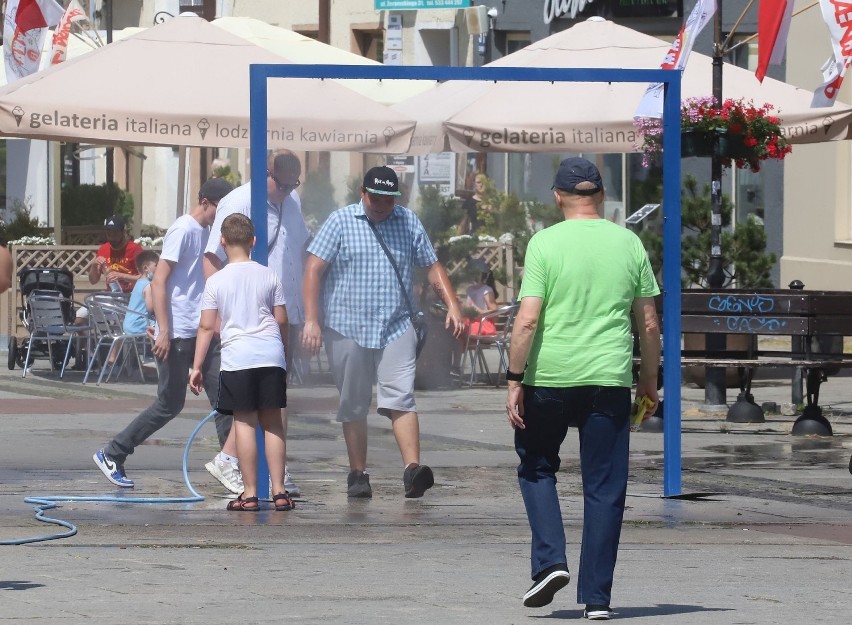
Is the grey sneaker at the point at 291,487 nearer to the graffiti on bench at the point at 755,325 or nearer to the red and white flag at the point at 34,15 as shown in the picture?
the graffiti on bench at the point at 755,325

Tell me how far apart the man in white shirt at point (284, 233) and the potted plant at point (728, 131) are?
16.7 feet

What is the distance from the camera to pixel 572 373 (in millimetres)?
6996

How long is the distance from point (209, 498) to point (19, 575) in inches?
113

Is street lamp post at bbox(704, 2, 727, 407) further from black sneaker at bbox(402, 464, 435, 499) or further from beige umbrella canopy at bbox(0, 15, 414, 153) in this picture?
black sneaker at bbox(402, 464, 435, 499)

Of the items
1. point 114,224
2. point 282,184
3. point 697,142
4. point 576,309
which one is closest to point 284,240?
point 282,184

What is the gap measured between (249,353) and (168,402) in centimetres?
123

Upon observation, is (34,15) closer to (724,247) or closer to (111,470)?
(724,247)

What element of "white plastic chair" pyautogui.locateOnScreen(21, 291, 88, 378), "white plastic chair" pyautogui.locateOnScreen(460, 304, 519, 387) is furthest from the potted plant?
"white plastic chair" pyautogui.locateOnScreen(21, 291, 88, 378)

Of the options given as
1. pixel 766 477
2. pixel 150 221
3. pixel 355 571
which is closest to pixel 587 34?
pixel 766 477

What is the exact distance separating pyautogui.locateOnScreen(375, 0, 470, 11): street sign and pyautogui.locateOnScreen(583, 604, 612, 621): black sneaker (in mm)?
20238

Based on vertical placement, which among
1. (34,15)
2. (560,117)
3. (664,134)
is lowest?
(664,134)

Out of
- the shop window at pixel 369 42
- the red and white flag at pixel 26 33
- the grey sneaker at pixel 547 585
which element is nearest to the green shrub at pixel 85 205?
the shop window at pixel 369 42

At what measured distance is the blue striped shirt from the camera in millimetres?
10273

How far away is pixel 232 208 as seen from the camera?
10.5 meters
